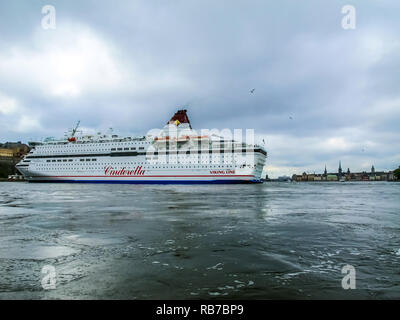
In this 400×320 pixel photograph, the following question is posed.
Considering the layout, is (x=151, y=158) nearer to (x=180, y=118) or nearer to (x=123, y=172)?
(x=123, y=172)

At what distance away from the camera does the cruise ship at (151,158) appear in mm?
61250

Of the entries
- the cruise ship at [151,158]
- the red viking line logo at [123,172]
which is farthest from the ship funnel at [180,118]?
the red viking line logo at [123,172]

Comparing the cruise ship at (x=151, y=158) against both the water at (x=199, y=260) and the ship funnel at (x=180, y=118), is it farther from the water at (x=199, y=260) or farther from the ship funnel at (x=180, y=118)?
the water at (x=199, y=260)

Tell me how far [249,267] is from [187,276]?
1.04m

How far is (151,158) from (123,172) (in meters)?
7.90

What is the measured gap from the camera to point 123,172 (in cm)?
6812

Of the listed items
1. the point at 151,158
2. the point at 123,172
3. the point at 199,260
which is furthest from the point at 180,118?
the point at 199,260

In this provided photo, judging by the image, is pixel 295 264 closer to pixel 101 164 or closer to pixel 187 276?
pixel 187 276

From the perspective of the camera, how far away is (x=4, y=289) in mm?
3625

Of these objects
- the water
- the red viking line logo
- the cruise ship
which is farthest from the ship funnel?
the water

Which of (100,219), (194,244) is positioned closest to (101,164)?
(100,219)

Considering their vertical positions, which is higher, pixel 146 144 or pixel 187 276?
pixel 146 144

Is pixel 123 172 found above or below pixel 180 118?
below

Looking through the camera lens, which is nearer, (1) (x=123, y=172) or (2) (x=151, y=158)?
(2) (x=151, y=158)
